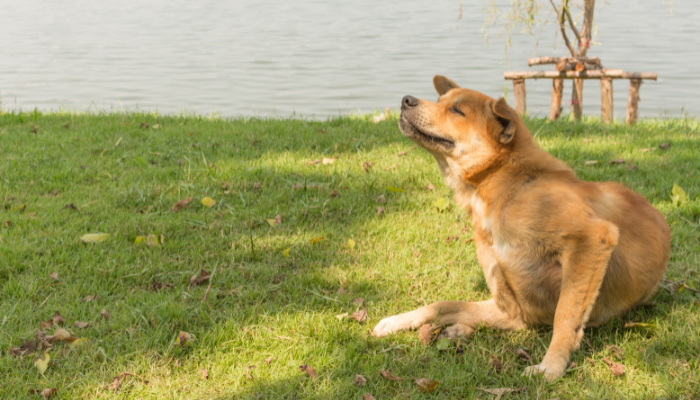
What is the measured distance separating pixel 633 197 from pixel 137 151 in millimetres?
5974

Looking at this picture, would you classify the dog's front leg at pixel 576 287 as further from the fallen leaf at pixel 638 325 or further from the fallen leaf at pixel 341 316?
the fallen leaf at pixel 341 316

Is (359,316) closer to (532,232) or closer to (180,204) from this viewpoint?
(532,232)

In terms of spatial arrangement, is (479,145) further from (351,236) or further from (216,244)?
(216,244)

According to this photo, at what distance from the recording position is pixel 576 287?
130 inches

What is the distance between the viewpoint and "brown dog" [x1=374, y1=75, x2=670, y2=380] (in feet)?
10.9

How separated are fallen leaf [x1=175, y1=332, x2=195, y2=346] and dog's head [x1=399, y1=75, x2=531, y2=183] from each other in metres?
2.01

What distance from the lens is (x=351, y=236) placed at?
17.3 ft

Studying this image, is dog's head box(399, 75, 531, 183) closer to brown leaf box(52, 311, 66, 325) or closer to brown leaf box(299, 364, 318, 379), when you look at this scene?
brown leaf box(299, 364, 318, 379)

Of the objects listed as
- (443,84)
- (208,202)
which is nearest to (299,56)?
(208,202)

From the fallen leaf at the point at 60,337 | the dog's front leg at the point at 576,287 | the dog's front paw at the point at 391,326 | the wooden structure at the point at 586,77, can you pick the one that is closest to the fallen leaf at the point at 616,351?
the dog's front leg at the point at 576,287

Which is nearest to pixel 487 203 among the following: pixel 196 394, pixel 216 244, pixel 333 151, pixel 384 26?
pixel 196 394

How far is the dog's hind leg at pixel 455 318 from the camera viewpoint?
12.6ft

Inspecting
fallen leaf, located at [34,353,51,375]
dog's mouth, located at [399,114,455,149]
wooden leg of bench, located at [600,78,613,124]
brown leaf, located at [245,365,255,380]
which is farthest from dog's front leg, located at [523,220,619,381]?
wooden leg of bench, located at [600,78,613,124]

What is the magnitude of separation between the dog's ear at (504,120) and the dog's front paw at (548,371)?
4.65ft
